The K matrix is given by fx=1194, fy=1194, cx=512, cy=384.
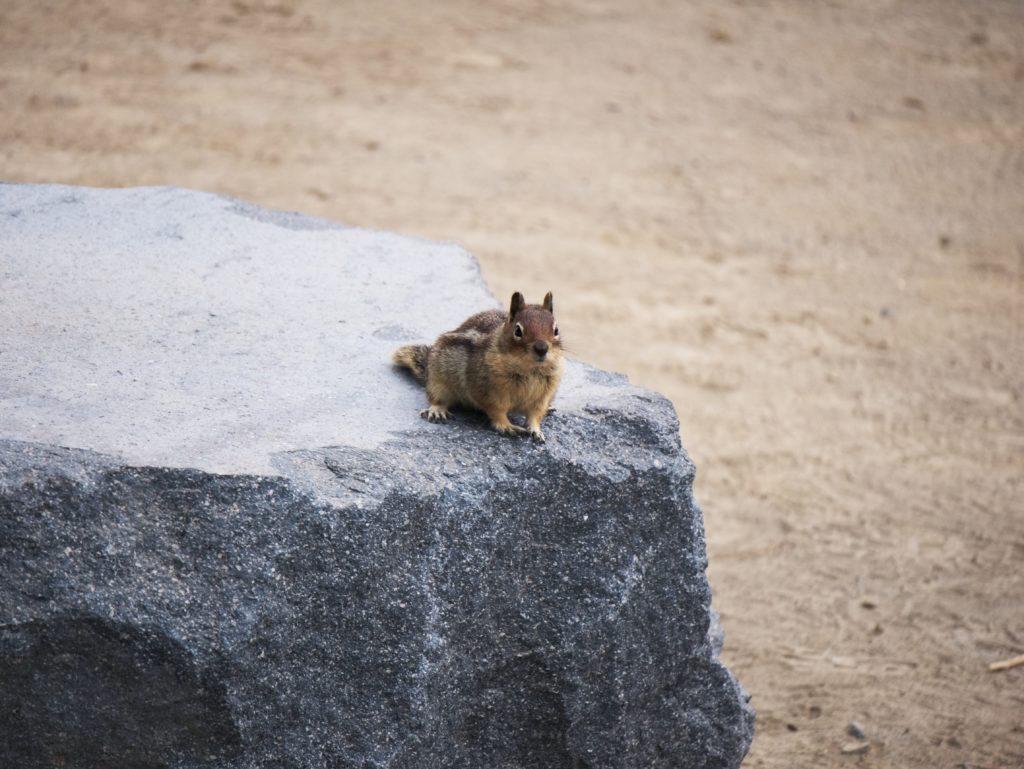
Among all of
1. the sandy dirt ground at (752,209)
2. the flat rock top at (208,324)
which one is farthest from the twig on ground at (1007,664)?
the flat rock top at (208,324)

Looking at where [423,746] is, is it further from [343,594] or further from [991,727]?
[991,727]

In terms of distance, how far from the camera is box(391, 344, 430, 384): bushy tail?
13.4 ft

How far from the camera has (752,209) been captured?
397 inches

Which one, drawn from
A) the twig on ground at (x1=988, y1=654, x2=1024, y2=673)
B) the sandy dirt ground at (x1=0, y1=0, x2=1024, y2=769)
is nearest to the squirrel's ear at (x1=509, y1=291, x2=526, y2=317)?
the sandy dirt ground at (x1=0, y1=0, x2=1024, y2=769)

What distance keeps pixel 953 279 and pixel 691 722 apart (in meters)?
6.26

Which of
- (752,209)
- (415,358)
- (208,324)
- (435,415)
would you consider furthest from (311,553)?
(752,209)

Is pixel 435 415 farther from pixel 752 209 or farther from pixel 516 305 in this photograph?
pixel 752 209

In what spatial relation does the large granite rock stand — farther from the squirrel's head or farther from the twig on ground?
the twig on ground

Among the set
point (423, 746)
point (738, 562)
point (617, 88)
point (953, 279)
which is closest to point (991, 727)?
point (738, 562)

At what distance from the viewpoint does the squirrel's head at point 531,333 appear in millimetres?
3684

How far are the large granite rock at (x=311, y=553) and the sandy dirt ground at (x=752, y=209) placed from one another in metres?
1.64

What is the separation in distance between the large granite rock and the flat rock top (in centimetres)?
1

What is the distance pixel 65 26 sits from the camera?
11023mm

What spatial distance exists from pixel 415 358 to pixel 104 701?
1483mm
